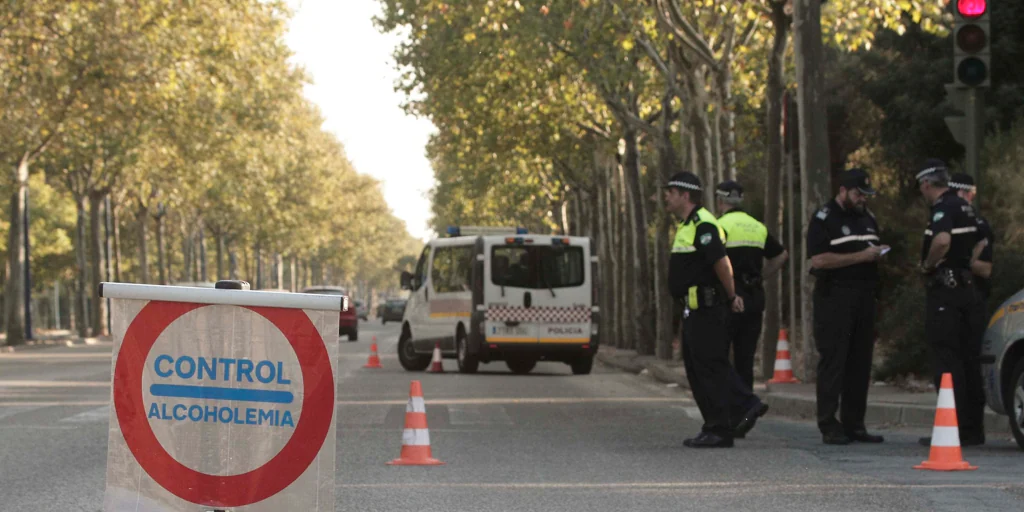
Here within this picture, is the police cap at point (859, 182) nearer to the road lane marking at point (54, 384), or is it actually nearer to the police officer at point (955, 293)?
the police officer at point (955, 293)

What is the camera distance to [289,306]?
216 inches

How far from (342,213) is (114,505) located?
319 feet

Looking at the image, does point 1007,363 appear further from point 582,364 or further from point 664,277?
point 664,277

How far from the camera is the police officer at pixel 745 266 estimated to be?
12.4 metres

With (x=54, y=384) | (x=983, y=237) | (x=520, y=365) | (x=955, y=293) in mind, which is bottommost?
(x=520, y=365)

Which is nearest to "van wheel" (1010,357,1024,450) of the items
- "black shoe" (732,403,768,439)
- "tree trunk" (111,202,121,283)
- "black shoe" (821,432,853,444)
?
"black shoe" (821,432,853,444)

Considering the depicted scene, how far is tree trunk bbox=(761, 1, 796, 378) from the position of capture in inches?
771

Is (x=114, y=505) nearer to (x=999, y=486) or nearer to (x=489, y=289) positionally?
(x=999, y=486)

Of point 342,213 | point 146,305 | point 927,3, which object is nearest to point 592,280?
point 927,3

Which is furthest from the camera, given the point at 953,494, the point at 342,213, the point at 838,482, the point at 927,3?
the point at 342,213

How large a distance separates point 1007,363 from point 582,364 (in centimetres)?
1478

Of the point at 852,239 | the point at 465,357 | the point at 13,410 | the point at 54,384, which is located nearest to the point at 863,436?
the point at 852,239

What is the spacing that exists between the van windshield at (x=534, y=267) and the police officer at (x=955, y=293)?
44.6 ft

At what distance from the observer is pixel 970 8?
12500 millimetres
